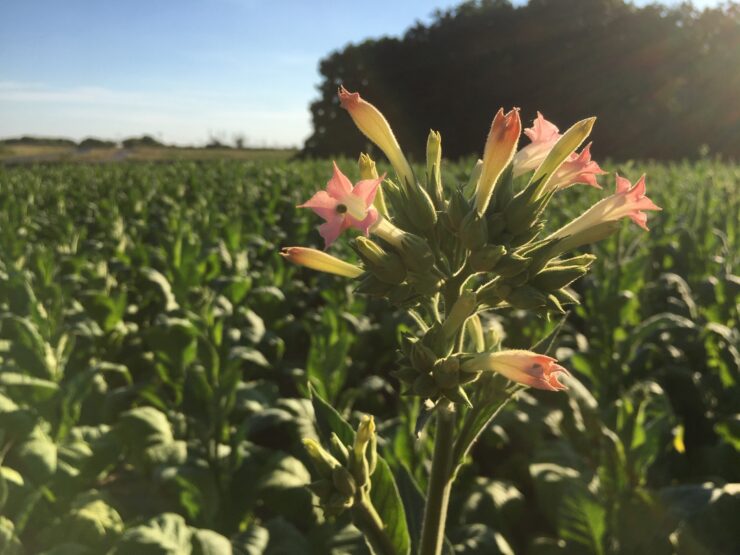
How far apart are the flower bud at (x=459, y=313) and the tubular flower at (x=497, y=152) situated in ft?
0.46

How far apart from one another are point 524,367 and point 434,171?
0.36m

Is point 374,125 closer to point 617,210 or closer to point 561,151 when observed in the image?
point 561,151

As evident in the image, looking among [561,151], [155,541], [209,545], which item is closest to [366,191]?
[561,151]

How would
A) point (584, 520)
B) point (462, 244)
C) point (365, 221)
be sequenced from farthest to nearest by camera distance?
point (584, 520) → point (462, 244) → point (365, 221)

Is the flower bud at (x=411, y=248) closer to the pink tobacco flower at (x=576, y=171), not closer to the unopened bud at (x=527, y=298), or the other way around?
the unopened bud at (x=527, y=298)

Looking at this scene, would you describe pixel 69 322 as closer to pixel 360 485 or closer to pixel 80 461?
pixel 80 461

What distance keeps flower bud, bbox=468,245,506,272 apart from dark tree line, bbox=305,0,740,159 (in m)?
32.5

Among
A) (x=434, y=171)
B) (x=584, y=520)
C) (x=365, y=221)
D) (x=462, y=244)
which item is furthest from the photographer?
(x=584, y=520)

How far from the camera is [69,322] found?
471 cm

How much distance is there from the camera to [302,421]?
312 cm

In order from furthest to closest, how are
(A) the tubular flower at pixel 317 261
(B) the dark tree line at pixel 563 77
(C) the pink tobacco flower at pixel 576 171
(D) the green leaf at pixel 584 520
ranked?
(B) the dark tree line at pixel 563 77
(D) the green leaf at pixel 584 520
(C) the pink tobacco flower at pixel 576 171
(A) the tubular flower at pixel 317 261

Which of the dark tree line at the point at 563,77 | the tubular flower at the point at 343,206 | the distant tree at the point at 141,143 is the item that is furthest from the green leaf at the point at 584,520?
the distant tree at the point at 141,143

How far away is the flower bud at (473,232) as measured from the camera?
3.15ft

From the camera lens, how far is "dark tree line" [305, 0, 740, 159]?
34.6 meters
